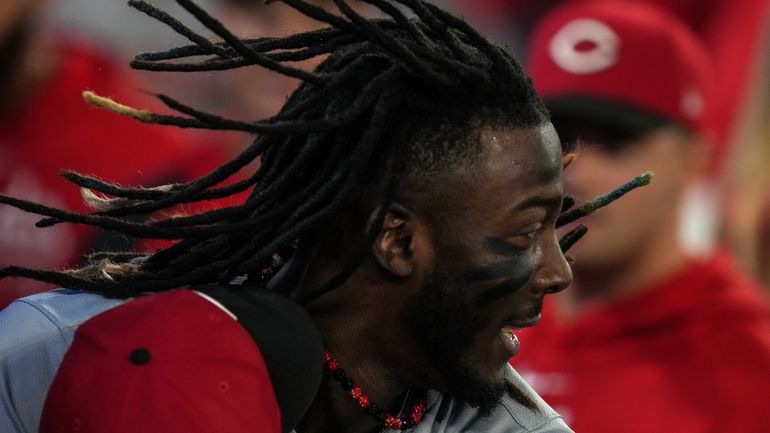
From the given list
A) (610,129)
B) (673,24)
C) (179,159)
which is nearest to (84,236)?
→ (179,159)

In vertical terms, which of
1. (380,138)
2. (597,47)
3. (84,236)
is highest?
(380,138)

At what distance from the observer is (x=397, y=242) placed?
98.7 inches

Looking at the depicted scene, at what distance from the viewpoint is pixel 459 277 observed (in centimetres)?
249

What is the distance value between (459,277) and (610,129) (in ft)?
6.17

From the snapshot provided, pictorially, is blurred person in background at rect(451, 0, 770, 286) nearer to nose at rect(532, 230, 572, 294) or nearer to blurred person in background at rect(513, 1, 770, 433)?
blurred person in background at rect(513, 1, 770, 433)

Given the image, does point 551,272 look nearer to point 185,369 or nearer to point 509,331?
point 509,331

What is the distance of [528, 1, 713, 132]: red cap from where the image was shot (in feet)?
14.0

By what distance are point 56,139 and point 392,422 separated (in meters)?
1.91

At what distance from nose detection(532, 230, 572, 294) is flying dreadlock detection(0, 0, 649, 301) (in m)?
0.21

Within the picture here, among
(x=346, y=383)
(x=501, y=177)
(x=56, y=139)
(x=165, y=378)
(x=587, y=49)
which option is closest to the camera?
(x=165, y=378)

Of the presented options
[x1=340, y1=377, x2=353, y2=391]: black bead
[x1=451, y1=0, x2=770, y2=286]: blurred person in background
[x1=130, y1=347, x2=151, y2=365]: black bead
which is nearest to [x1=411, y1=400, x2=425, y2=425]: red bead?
[x1=340, y1=377, x2=353, y2=391]: black bead

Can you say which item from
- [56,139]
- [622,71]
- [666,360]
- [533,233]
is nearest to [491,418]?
[533,233]

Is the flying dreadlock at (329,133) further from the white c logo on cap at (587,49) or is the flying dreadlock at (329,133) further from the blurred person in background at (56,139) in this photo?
the white c logo on cap at (587,49)

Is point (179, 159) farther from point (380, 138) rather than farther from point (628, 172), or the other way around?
point (380, 138)
